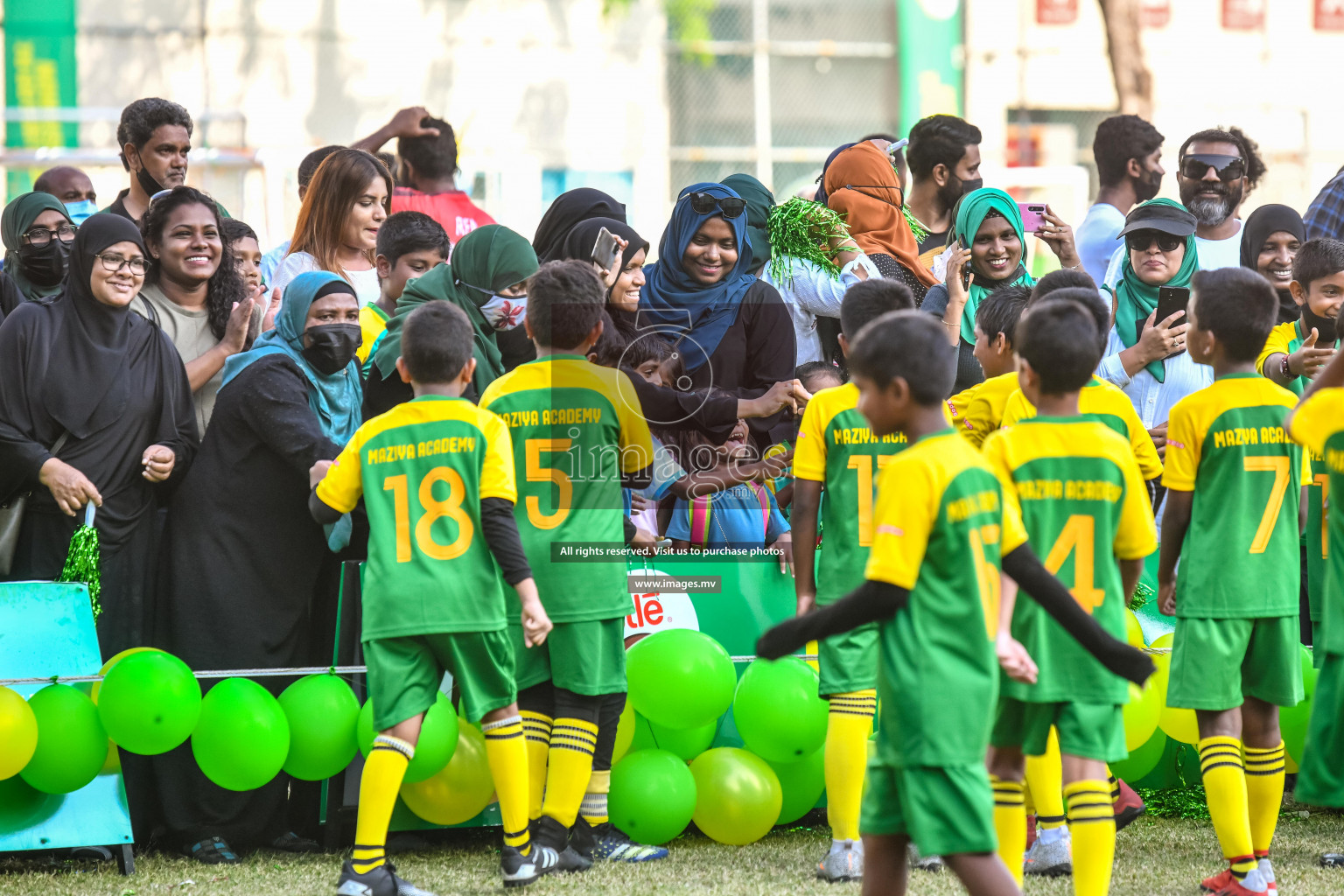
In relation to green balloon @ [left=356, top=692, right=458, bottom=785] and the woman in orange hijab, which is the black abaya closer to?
green balloon @ [left=356, top=692, right=458, bottom=785]

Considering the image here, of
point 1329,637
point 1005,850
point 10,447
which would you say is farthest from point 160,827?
point 1329,637

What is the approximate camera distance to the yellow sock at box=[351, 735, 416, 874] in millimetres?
4402

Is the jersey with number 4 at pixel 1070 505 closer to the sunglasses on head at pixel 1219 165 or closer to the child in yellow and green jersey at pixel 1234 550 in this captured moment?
the child in yellow and green jersey at pixel 1234 550


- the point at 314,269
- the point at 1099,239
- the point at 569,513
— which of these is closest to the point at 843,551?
the point at 569,513

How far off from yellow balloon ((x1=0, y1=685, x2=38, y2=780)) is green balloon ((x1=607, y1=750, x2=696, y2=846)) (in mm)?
1862

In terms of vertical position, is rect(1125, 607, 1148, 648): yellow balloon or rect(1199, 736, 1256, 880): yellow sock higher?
rect(1125, 607, 1148, 648): yellow balloon

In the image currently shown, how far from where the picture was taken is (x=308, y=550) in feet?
17.6

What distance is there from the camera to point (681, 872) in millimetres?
4855

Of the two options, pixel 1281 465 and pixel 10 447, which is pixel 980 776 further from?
pixel 10 447

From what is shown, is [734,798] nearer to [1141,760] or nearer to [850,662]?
[850,662]

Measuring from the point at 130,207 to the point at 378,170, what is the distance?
4.03 ft

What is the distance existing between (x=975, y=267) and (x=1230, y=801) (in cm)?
248

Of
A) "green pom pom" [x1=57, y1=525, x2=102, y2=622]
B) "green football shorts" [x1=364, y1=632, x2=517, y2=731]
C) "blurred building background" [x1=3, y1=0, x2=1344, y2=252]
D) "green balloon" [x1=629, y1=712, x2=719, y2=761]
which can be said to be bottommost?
"green balloon" [x1=629, y1=712, x2=719, y2=761]

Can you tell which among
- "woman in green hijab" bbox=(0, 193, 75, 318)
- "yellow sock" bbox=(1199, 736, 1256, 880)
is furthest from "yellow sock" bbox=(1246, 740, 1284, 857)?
"woman in green hijab" bbox=(0, 193, 75, 318)
